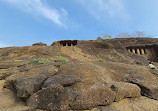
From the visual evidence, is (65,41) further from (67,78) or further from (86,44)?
(67,78)

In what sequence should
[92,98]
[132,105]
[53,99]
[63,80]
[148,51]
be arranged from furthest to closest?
[148,51] < [63,80] < [132,105] < [92,98] < [53,99]

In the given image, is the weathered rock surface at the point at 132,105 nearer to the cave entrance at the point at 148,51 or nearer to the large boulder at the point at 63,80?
the large boulder at the point at 63,80

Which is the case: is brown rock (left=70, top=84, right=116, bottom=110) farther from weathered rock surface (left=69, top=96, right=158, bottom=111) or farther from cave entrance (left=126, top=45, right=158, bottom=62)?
cave entrance (left=126, top=45, right=158, bottom=62)

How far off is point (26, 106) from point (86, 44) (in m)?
11.5

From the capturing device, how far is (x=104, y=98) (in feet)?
9.39

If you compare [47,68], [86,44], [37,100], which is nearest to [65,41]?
[86,44]

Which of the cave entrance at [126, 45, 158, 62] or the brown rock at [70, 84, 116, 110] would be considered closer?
the brown rock at [70, 84, 116, 110]

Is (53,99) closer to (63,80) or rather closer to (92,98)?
(63,80)

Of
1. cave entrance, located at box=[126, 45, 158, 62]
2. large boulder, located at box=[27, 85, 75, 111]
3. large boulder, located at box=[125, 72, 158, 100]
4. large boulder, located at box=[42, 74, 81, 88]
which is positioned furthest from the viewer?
cave entrance, located at box=[126, 45, 158, 62]

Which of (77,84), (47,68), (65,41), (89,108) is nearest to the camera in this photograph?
(89,108)

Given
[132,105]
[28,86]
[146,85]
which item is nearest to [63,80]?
[28,86]

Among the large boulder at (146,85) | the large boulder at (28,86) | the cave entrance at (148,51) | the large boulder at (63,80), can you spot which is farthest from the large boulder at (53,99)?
the cave entrance at (148,51)

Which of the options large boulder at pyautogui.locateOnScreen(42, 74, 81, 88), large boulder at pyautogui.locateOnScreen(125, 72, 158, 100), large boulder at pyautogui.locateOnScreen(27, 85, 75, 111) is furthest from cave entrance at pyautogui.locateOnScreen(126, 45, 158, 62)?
large boulder at pyautogui.locateOnScreen(27, 85, 75, 111)

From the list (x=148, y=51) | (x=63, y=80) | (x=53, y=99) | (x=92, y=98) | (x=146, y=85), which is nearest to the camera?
(x=53, y=99)
